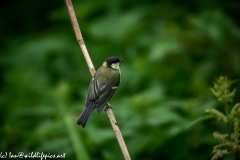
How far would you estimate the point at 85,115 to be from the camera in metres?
3.39

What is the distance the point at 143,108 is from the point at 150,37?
2.54 meters

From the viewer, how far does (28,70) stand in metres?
6.07

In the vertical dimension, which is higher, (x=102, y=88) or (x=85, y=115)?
(x=102, y=88)

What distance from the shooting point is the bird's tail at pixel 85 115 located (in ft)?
10.7

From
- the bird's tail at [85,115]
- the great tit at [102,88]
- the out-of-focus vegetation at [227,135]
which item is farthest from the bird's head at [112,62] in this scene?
the out-of-focus vegetation at [227,135]

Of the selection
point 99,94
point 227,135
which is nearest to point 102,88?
point 99,94

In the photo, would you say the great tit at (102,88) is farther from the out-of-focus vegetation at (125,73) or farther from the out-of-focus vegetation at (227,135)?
the out-of-focus vegetation at (227,135)

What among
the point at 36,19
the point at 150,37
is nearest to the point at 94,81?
the point at 150,37

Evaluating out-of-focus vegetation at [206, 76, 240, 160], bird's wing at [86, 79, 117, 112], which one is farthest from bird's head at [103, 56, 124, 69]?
out-of-focus vegetation at [206, 76, 240, 160]

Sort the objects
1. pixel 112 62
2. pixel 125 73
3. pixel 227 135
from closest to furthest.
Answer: pixel 227 135
pixel 112 62
pixel 125 73

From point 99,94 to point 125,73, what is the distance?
182cm

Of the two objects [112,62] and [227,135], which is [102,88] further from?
[227,135]

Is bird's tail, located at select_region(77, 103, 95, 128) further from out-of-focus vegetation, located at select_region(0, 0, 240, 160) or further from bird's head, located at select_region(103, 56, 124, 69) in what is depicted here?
bird's head, located at select_region(103, 56, 124, 69)

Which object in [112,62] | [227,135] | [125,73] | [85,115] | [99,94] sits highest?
[125,73]
